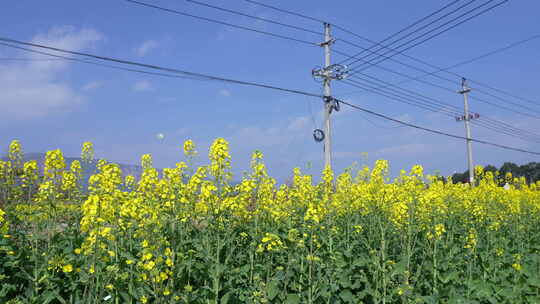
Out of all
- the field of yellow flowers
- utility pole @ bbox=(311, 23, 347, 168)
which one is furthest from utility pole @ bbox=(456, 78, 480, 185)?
the field of yellow flowers

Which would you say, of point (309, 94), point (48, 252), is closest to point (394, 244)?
point (48, 252)

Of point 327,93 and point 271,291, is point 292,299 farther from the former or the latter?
point 327,93

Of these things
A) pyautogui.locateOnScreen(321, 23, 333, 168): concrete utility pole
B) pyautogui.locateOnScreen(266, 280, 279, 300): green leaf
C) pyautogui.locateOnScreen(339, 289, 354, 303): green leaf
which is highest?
Result: pyautogui.locateOnScreen(321, 23, 333, 168): concrete utility pole

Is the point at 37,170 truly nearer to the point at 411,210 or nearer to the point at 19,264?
the point at 19,264

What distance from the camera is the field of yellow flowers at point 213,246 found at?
3816 millimetres

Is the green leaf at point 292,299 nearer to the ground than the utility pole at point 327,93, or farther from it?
nearer to the ground

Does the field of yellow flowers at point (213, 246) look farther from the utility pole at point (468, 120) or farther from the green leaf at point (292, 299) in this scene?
the utility pole at point (468, 120)

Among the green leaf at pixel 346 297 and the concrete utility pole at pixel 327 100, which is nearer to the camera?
the green leaf at pixel 346 297

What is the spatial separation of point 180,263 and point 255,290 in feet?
2.97

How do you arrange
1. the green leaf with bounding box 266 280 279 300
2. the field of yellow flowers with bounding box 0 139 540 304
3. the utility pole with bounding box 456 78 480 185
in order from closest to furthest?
the field of yellow flowers with bounding box 0 139 540 304, the green leaf with bounding box 266 280 279 300, the utility pole with bounding box 456 78 480 185

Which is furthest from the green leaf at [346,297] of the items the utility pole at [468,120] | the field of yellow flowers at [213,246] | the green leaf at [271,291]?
the utility pole at [468,120]

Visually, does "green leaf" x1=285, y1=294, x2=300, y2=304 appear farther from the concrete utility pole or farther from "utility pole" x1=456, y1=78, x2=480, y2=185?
"utility pole" x1=456, y1=78, x2=480, y2=185

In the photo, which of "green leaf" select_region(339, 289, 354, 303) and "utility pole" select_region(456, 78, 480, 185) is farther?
"utility pole" select_region(456, 78, 480, 185)

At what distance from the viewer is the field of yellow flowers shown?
3.82 meters
